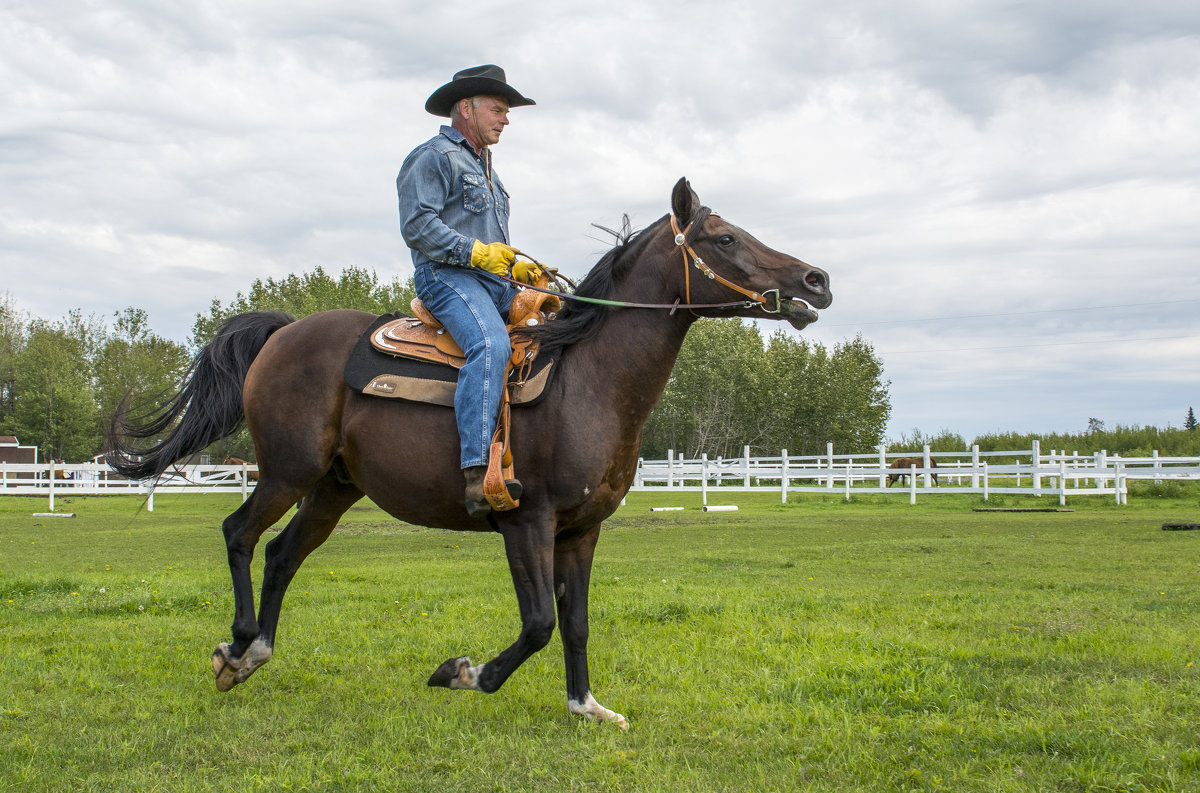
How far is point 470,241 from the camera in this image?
5184 mm

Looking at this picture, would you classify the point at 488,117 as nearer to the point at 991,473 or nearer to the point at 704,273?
the point at 704,273

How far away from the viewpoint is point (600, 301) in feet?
16.8

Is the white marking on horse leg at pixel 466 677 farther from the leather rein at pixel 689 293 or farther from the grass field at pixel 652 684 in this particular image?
the leather rein at pixel 689 293

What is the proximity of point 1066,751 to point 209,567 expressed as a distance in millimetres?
11060

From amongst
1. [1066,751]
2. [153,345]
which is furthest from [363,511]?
[153,345]

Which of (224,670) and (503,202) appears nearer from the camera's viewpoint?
(224,670)

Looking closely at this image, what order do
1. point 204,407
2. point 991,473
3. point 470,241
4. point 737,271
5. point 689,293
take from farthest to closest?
point 991,473
point 204,407
point 470,241
point 689,293
point 737,271

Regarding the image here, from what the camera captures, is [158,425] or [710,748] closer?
[710,748]

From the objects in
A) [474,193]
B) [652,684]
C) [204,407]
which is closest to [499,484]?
[652,684]

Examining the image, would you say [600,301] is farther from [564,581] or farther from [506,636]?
[506,636]

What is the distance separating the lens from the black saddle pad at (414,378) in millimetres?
4945

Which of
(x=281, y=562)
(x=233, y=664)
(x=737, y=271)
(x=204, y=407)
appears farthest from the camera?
→ (x=204, y=407)

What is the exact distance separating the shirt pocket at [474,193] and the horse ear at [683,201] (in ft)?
3.98

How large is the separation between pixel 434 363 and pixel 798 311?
2.02 m
